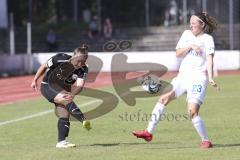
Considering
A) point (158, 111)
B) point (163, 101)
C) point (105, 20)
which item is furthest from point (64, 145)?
point (105, 20)

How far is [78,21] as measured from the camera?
5622 cm

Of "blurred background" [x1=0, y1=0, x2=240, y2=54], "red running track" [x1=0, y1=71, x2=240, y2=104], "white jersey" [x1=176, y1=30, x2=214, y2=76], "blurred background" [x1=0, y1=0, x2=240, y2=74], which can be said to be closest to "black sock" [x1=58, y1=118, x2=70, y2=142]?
"white jersey" [x1=176, y1=30, x2=214, y2=76]

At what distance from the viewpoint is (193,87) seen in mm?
11734

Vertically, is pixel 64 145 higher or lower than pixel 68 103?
lower

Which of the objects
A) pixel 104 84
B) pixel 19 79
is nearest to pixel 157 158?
pixel 104 84

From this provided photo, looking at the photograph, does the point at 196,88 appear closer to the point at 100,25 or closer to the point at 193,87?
the point at 193,87

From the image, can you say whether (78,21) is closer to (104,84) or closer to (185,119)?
(104,84)

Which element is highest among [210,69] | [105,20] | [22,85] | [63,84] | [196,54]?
[196,54]

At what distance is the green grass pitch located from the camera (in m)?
11.4

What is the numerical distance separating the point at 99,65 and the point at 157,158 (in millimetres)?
27341

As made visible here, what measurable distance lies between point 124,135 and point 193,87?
9.87 feet

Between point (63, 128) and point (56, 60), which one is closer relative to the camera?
point (56, 60)

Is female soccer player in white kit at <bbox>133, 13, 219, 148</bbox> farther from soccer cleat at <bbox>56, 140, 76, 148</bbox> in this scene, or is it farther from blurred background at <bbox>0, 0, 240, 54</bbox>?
blurred background at <bbox>0, 0, 240, 54</bbox>

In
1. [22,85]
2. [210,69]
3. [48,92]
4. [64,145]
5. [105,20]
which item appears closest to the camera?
[210,69]
